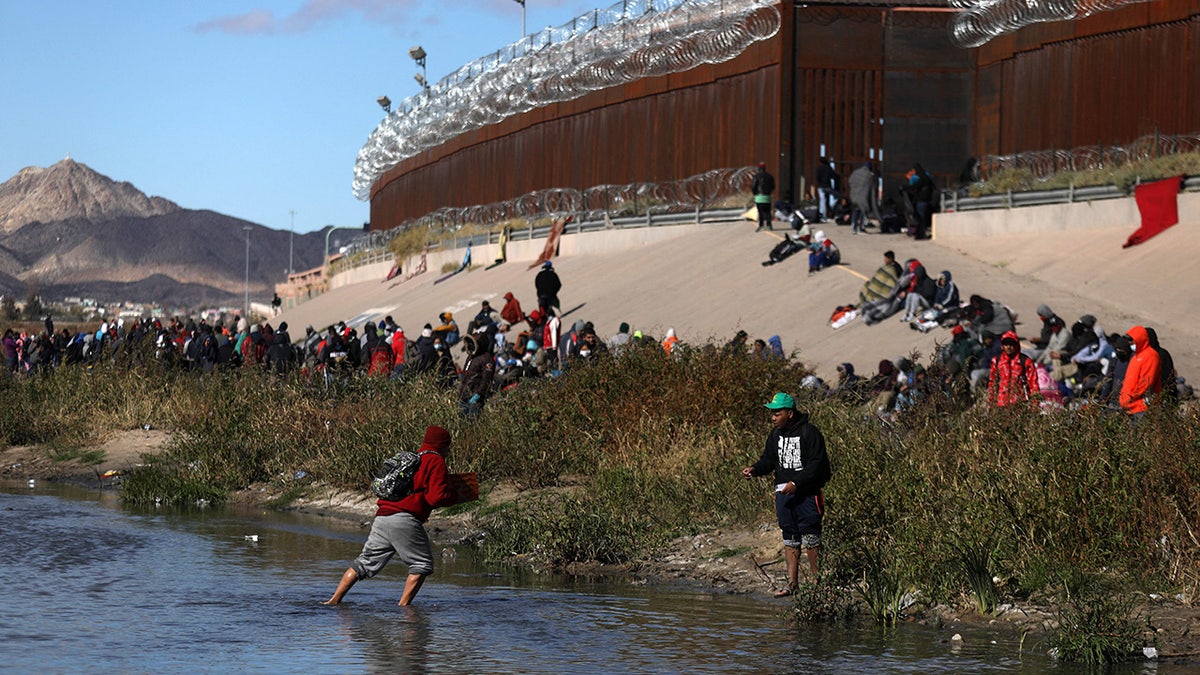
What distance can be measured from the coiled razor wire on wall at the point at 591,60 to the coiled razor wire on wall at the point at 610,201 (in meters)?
2.58

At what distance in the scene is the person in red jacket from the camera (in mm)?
13555

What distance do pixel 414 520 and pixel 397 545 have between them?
200mm

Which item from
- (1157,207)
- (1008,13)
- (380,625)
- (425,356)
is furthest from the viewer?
(1008,13)

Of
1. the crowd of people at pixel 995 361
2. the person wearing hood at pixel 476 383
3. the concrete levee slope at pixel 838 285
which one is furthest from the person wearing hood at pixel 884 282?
the person wearing hood at pixel 476 383

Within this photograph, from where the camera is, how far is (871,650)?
34.3ft

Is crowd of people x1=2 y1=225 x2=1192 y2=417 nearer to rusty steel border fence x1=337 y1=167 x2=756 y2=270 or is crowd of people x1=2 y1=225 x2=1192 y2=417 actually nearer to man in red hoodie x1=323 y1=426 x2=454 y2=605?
man in red hoodie x1=323 y1=426 x2=454 y2=605

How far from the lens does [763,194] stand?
33.7m

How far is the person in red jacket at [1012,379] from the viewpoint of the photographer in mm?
13555

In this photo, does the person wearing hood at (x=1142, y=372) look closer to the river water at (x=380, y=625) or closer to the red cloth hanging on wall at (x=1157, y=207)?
the river water at (x=380, y=625)

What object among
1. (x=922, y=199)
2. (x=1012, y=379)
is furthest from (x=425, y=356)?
(x=922, y=199)

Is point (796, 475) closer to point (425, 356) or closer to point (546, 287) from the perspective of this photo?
point (425, 356)

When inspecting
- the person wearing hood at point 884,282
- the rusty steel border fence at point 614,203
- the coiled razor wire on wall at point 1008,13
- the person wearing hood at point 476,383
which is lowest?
the person wearing hood at point 476,383

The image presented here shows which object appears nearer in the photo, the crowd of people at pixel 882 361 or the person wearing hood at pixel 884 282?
the crowd of people at pixel 882 361

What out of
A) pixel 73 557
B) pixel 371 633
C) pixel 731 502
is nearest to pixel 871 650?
pixel 371 633
